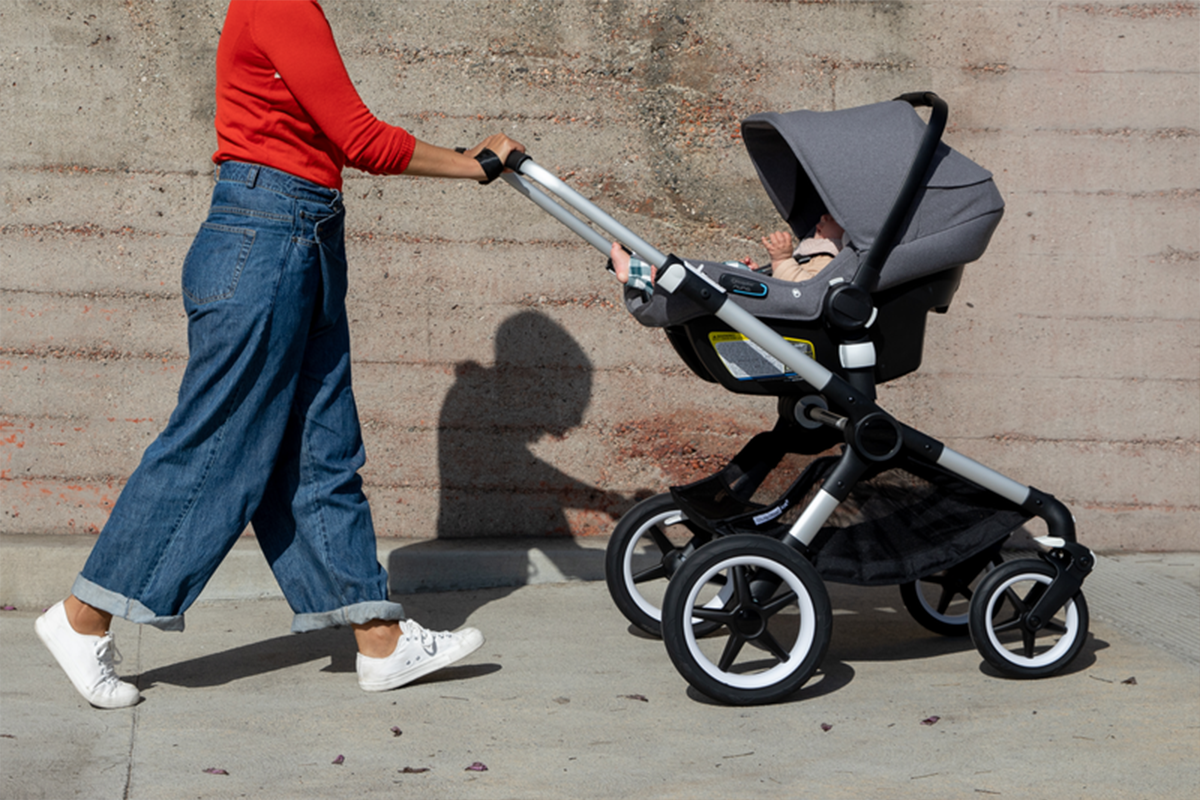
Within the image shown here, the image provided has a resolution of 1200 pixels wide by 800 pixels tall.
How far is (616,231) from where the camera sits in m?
2.87

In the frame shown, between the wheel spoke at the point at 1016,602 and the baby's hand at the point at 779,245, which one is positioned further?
the baby's hand at the point at 779,245

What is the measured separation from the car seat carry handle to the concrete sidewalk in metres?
0.99

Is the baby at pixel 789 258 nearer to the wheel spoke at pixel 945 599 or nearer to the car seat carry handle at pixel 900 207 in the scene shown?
the car seat carry handle at pixel 900 207

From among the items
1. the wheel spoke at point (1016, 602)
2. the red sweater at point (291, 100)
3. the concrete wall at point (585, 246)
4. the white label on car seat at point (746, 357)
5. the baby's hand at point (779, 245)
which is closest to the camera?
the red sweater at point (291, 100)

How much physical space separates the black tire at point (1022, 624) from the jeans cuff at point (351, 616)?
4.55ft

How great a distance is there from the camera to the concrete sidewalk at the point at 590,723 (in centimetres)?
239

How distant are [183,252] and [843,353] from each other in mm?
2224

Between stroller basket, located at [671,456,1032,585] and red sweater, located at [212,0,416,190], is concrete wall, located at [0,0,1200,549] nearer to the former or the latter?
stroller basket, located at [671,456,1032,585]

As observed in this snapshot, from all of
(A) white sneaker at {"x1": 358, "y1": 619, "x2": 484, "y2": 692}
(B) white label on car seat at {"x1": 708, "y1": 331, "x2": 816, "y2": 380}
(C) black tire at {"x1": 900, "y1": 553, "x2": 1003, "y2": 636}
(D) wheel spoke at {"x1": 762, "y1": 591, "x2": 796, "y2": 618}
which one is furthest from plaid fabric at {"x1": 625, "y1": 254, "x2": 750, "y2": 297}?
(C) black tire at {"x1": 900, "y1": 553, "x2": 1003, "y2": 636}

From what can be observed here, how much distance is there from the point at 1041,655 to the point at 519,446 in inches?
70.3

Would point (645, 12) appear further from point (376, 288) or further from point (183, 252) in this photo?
point (183, 252)

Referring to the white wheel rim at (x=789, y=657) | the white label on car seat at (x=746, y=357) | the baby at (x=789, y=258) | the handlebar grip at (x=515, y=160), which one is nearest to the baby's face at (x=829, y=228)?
the baby at (x=789, y=258)

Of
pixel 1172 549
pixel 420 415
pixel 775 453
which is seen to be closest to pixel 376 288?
pixel 420 415

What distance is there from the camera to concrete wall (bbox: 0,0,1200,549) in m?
3.95
